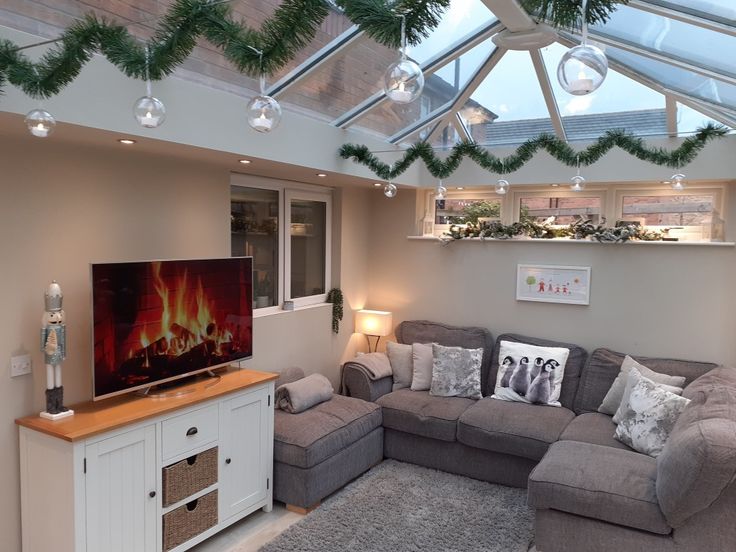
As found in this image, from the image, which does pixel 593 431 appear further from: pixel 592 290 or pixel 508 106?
pixel 508 106

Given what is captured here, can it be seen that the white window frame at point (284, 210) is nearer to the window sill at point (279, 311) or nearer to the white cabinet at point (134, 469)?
the window sill at point (279, 311)

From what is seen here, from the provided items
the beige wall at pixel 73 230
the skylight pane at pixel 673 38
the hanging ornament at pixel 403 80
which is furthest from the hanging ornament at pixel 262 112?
the skylight pane at pixel 673 38

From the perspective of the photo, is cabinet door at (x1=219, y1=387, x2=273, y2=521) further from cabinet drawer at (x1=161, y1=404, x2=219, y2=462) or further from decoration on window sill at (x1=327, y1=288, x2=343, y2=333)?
decoration on window sill at (x1=327, y1=288, x2=343, y2=333)

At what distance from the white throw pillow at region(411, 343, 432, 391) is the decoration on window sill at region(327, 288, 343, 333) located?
777 millimetres

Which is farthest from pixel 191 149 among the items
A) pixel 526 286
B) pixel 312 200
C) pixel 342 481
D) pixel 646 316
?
pixel 646 316

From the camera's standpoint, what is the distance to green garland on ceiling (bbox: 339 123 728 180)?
11.3ft

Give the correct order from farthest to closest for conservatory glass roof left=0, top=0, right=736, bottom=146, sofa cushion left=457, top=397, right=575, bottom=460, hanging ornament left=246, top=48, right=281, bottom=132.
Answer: sofa cushion left=457, top=397, right=575, bottom=460 < conservatory glass roof left=0, top=0, right=736, bottom=146 < hanging ornament left=246, top=48, right=281, bottom=132

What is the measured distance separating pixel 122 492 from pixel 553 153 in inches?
129

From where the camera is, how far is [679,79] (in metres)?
3.17

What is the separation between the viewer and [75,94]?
235cm

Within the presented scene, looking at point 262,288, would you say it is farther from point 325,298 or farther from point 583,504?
point 583,504

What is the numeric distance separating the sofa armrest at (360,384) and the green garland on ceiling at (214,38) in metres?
3.16

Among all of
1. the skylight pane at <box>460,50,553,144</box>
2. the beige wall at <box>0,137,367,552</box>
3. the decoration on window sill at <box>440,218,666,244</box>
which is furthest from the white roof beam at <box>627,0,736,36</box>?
the beige wall at <box>0,137,367,552</box>

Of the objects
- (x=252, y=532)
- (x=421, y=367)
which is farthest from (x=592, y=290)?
(x=252, y=532)
